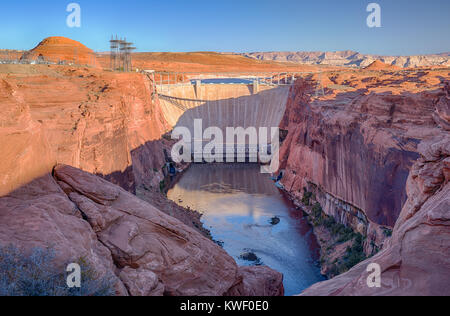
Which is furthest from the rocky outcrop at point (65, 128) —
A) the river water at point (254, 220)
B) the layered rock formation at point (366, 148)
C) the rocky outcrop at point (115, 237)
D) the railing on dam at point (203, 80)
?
the railing on dam at point (203, 80)

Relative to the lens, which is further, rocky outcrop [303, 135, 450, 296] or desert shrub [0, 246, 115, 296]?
rocky outcrop [303, 135, 450, 296]

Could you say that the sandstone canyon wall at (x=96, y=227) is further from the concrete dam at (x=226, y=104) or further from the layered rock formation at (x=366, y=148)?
the concrete dam at (x=226, y=104)

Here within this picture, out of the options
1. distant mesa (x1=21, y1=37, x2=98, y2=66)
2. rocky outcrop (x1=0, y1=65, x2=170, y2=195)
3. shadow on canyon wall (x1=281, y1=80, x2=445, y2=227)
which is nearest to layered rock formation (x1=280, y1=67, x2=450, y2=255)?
shadow on canyon wall (x1=281, y1=80, x2=445, y2=227)

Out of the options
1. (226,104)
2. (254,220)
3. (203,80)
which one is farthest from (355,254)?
(203,80)

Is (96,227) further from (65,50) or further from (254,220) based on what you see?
(65,50)

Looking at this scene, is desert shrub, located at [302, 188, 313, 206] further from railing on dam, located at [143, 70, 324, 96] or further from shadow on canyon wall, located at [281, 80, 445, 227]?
railing on dam, located at [143, 70, 324, 96]
